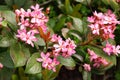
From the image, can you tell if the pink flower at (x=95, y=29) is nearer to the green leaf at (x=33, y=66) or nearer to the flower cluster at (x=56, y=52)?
the flower cluster at (x=56, y=52)

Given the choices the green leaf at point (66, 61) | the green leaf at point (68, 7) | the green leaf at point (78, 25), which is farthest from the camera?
the green leaf at point (68, 7)

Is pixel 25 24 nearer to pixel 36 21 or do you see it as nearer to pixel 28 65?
pixel 36 21

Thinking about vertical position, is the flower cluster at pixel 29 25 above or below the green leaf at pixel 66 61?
above

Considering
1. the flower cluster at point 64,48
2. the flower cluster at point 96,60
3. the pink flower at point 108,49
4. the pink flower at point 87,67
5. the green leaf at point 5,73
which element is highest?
the flower cluster at point 64,48

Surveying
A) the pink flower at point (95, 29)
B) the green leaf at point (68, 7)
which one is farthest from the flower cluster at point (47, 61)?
the green leaf at point (68, 7)

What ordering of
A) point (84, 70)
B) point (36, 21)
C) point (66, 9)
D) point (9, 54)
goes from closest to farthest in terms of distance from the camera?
point (36, 21), point (9, 54), point (84, 70), point (66, 9)

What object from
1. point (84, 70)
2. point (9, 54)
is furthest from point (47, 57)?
point (84, 70)

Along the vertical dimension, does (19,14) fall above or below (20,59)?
above

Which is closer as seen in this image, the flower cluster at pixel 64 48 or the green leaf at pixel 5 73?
the flower cluster at pixel 64 48
